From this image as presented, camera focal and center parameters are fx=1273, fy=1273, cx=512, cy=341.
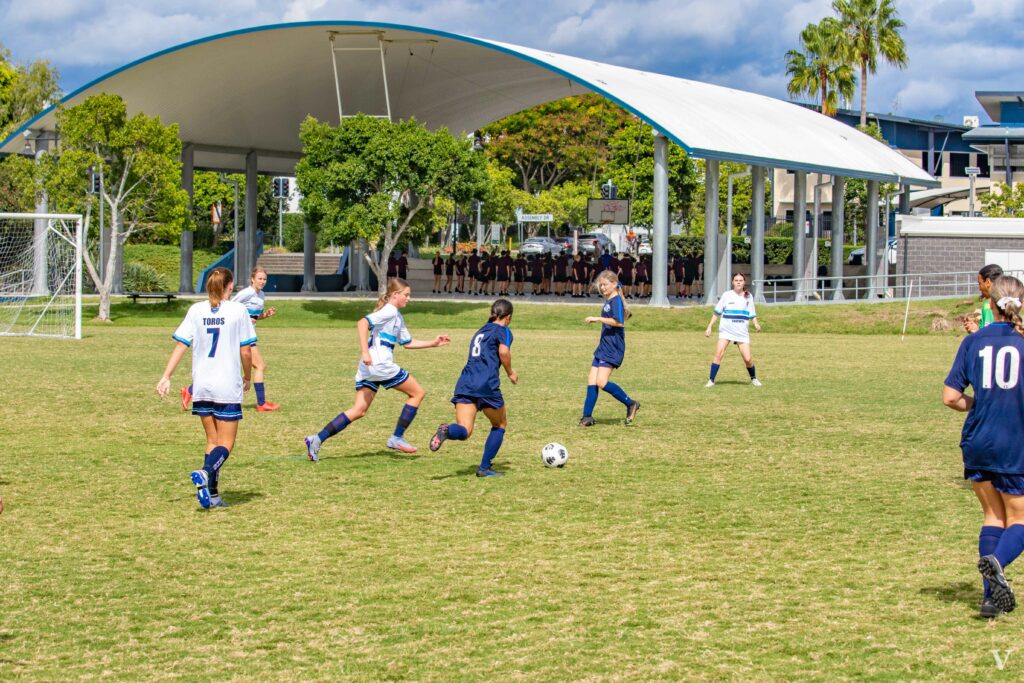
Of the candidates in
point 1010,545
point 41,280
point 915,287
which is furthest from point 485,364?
point 915,287

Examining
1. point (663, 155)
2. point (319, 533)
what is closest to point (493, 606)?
point (319, 533)

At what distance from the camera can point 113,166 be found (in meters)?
37.0

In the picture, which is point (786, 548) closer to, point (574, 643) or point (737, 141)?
point (574, 643)

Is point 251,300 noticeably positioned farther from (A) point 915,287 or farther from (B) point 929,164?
(B) point 929,164

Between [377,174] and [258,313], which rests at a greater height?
[377,174]

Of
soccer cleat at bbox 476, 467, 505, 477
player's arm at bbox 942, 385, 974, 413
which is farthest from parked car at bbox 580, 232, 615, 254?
player's arm at bbox 942, 385, 974, 413

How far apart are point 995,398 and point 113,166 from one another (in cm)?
3397

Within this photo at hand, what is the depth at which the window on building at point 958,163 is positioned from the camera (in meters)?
94.2

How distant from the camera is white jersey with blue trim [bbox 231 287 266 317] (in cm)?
1712

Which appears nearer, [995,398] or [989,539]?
[995,398]

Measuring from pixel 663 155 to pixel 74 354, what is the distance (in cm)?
1882

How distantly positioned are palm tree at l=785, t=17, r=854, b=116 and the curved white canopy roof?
18459 millimetres

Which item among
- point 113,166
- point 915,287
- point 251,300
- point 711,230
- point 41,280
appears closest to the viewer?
point 251,300

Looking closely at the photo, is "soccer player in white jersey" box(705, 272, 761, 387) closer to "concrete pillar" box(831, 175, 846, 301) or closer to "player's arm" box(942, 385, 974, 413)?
"player's arm" box(942, 385, 974, 413)
